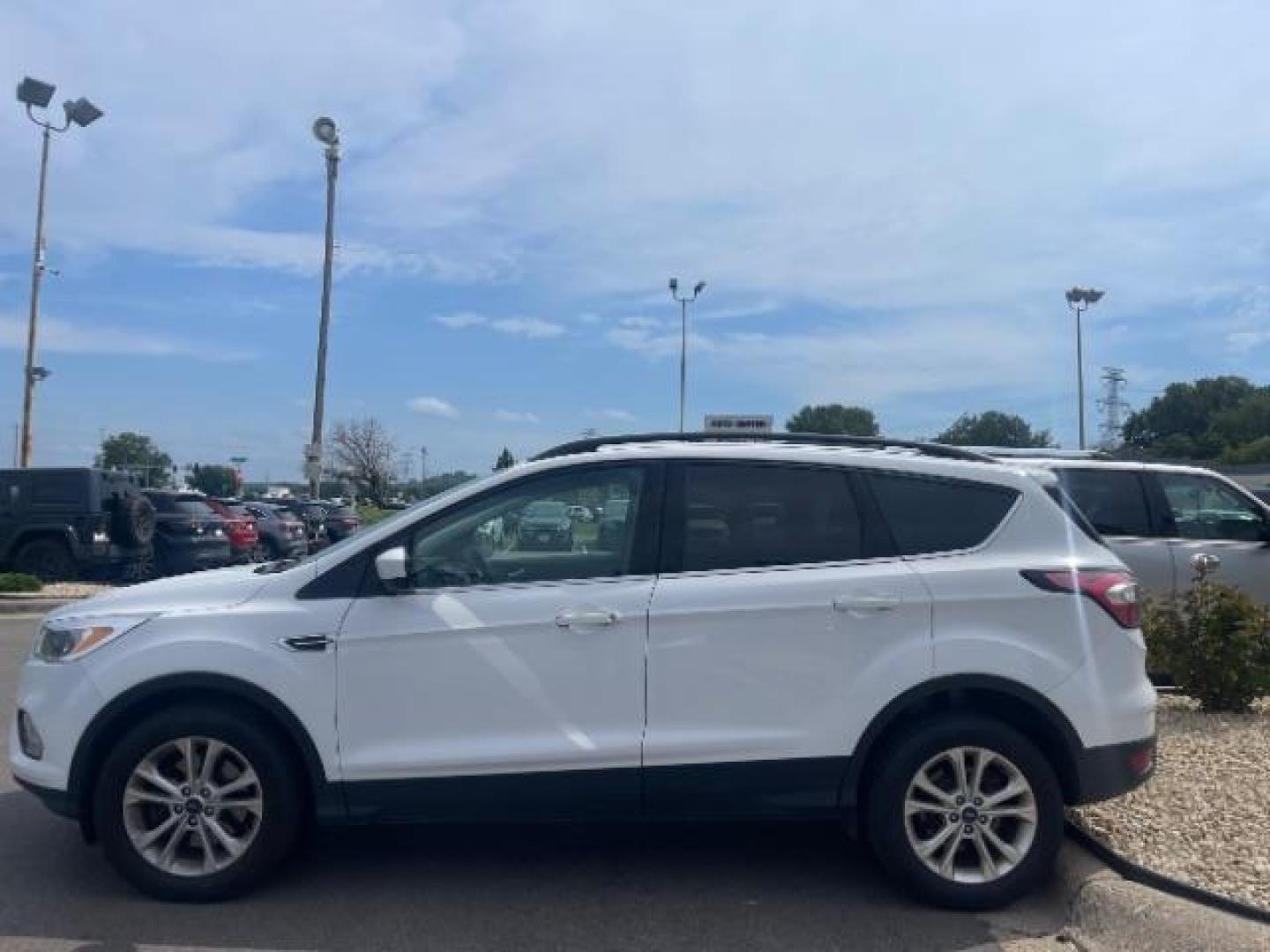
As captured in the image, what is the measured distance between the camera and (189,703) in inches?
191

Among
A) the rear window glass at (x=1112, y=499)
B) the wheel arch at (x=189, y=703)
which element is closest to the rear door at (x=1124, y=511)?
the rear window glass at (x=1112, y=499)

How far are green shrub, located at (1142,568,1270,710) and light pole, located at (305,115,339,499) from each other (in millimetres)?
19888

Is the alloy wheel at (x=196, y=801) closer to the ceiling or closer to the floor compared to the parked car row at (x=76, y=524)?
closer to the floor

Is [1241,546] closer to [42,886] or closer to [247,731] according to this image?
[247,731]

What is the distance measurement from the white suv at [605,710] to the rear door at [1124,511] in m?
4.70

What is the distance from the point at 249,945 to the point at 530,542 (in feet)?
6.42

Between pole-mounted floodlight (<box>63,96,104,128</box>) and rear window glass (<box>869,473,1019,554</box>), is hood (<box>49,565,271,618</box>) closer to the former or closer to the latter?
rear window glass (<box>869,473,1019,554</box>)

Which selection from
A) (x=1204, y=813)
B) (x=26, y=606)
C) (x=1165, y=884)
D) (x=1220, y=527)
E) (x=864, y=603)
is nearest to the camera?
(x=1165, y=884)

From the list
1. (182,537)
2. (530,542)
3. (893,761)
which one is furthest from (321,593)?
(182,537)

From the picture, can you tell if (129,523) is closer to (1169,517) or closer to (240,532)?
(240,532)

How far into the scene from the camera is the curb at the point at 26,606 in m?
15.7

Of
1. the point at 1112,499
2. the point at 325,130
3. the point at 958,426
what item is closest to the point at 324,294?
the point at 325,130

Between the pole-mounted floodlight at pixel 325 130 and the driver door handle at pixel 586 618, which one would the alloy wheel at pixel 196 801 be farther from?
the pole-mounted floodlight at pixel 325 130

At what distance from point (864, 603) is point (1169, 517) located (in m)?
5.71
